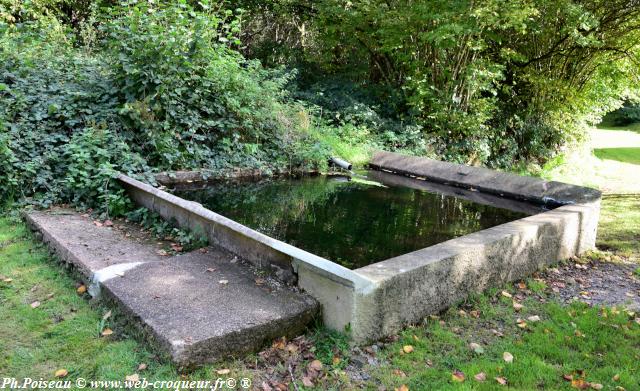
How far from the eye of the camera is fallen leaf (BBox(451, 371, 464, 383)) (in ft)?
9.38

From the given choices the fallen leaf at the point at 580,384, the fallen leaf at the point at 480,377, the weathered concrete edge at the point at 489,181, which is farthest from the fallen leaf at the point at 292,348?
the weathered concrete edge at the point at 489,181

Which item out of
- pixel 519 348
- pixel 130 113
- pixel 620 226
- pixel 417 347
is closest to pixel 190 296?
pixel 417 347

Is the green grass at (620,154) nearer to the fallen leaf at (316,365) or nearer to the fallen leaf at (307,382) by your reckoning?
the fallen leaf at (316,365)

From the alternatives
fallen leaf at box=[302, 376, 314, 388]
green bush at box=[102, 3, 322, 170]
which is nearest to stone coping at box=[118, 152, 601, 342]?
fallen leaf at box=[302, 376, 314, 388]

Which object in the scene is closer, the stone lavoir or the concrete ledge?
the stone lavoir

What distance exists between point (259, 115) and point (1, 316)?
5.13 metres

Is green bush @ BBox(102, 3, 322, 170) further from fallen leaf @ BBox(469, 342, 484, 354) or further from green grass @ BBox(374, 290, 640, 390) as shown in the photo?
fallen leaf @ BBox(469, 342, 484, 354)

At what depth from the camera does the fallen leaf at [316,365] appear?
292cm

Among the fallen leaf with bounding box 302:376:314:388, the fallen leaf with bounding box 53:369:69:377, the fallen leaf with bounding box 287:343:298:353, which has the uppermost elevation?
the fallen leaf with bounding box 287:343:298:353

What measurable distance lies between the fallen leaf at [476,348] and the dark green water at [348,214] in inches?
49.8

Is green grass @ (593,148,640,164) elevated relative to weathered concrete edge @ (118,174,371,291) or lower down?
lower down

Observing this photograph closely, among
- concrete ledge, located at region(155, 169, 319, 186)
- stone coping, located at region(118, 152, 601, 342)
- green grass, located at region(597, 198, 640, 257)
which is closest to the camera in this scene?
stone coping, located at region(118, 152, 601, 342)

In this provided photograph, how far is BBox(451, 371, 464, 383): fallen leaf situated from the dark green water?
148 centimetres

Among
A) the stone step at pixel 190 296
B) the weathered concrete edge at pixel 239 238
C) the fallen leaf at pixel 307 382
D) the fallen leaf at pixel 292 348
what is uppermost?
the weathered concrete edge at pixel 239 238
